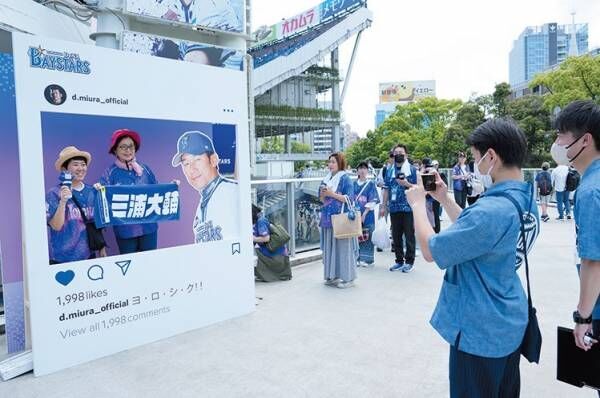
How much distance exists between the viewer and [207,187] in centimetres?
454

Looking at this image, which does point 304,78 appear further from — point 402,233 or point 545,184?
point 402,233

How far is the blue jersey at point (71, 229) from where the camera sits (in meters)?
3.52

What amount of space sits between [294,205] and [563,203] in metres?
8.04

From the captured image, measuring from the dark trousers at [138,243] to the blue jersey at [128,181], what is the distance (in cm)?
3

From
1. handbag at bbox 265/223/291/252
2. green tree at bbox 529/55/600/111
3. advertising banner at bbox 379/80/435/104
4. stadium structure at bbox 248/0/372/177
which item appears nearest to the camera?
handbag at bbox 265/223/291/252

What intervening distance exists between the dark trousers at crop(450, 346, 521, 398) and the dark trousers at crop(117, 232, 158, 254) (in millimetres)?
2890

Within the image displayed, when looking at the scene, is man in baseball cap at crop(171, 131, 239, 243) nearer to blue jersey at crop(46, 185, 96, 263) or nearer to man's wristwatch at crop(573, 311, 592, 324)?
blue jersey at crop(46, 185, 96, 263)

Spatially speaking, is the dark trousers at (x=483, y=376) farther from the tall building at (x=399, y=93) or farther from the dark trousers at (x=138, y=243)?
the tall building at (x=399, y=93)

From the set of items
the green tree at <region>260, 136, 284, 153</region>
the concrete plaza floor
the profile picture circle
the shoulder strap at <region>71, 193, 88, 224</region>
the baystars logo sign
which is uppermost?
the green tree at <region>260, 136, 284, 153</region>

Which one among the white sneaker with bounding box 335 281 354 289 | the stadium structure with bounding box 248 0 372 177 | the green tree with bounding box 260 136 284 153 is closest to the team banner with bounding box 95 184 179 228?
the white sneaker with bounding box 335 281 354 289

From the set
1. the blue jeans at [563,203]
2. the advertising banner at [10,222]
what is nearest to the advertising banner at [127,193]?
the advertising banner at [10,222]

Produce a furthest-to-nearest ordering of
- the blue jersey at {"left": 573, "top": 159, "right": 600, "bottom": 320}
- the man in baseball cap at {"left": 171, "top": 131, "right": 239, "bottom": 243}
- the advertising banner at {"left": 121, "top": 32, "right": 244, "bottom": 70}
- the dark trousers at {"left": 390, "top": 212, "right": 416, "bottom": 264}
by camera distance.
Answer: the dark trousers at {"left": 390, "top": 212, "right": 416, "bottom": 264}, the advertising banner at {"left": 121, "top": 32, "right": 244, "bottom": 70}, the man in baseball cap at {"left": 171, "top": 131, "right": 239, "bottom": 243}, the blue jersey at {"left": 573, "top": 159, "right": 600, "bottom": 320}

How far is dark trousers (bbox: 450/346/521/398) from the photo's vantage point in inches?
72.1

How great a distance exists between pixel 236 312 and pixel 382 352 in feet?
5.30
